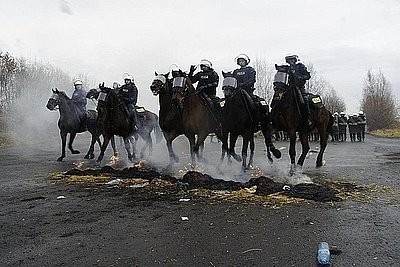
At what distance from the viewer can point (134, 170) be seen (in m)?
11.5

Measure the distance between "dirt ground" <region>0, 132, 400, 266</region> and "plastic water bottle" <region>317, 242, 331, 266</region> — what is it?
11 cm

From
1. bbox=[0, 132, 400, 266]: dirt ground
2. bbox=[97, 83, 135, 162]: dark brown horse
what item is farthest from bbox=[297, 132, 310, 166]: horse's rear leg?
bbox=[97, 83, 135, 162]: dark brown horse

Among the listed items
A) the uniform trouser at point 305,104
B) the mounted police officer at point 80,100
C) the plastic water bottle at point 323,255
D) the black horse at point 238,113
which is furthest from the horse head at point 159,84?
the plastic water bottle at point 323,255

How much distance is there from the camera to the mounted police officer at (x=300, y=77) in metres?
11.0

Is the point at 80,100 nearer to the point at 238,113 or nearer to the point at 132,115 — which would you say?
the point at 132,115

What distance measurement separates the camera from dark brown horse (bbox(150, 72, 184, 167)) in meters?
12.3

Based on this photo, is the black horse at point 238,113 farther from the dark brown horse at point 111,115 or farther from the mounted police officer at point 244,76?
the dark brown horse at point 111,115

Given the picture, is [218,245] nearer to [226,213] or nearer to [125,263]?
[125,263]

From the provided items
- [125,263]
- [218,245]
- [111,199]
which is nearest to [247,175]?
[111,199]

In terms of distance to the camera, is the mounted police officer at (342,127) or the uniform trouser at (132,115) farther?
the mounted police officer at (342,127)

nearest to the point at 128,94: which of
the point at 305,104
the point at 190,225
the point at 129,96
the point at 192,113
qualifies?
the point at 129,96

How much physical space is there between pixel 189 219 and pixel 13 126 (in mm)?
32235

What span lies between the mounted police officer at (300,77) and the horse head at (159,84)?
3.46m

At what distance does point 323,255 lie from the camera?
4.58 metres
